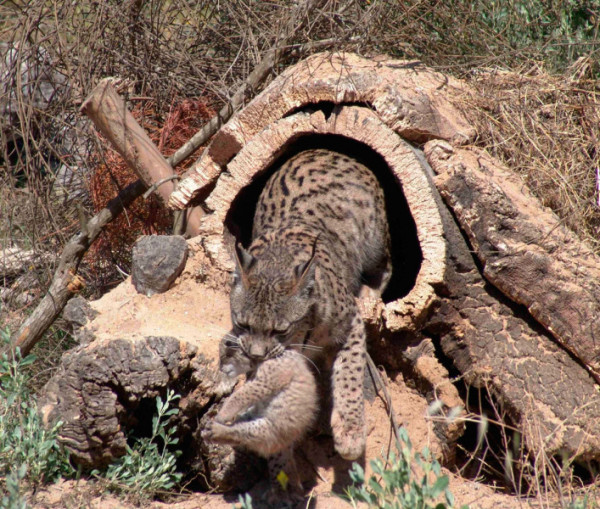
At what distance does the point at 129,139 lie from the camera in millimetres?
5879

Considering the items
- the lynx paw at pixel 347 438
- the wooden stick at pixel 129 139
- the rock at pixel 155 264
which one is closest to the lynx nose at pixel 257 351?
the lynx paw at pixel 347 438

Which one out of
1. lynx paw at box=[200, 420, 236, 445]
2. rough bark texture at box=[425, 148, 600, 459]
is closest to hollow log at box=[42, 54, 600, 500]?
rough bark texture at box=[425, 148, 600, 459]

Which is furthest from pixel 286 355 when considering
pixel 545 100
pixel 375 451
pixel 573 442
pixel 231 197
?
pixel 545 100

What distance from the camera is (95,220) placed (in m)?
6.40

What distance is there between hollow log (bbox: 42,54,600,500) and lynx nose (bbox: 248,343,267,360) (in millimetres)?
606

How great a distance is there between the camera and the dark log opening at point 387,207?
246 inches

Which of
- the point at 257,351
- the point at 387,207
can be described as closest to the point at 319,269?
the point at 257,351

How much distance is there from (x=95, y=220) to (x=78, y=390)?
2198mm

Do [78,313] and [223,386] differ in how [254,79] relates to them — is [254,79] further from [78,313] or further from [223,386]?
[223,386]

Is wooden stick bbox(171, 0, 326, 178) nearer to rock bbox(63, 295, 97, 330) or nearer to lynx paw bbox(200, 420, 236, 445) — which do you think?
rock bbox(63, 295, 97, 330)

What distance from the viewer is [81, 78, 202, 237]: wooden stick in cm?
572

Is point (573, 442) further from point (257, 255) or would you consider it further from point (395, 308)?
point (257, 255)

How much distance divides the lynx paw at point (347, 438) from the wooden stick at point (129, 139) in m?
2.36

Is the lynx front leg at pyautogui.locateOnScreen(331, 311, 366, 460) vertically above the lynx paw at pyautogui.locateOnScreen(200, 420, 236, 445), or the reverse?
the lynx paw at pyautogui.locateOnScreen(200, 420, 236, 445)
